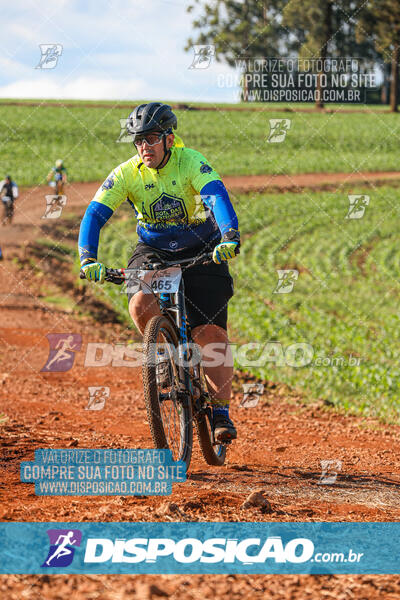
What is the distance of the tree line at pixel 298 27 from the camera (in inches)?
1092

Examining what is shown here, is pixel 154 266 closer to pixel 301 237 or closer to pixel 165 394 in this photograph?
pixel 165 394

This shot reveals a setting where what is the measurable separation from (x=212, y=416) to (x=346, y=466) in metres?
1.37

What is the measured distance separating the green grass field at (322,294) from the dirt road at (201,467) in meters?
0.92

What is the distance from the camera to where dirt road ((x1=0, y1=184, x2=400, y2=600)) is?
2.95 m

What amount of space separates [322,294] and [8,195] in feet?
28.5

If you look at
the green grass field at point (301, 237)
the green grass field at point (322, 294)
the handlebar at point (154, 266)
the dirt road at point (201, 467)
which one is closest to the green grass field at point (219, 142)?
the green grass field at point (301, 237)

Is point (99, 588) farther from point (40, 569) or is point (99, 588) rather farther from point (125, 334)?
point (125, 334)

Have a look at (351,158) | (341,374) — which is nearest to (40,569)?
(341,374)

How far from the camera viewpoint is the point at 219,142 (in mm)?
38438

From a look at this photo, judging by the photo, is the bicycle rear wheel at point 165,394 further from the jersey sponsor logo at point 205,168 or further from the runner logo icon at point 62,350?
the runner logo icon at point 62,350

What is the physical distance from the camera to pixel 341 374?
9.95 metres

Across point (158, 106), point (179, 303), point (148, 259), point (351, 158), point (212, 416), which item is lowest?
point (212, 416)

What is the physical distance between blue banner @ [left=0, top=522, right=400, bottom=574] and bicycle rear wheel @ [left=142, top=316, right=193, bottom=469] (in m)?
0.80

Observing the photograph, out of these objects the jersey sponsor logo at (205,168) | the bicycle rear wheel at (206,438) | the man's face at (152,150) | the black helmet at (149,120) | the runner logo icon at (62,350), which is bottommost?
the bicycle rear wheel at (206,438)
